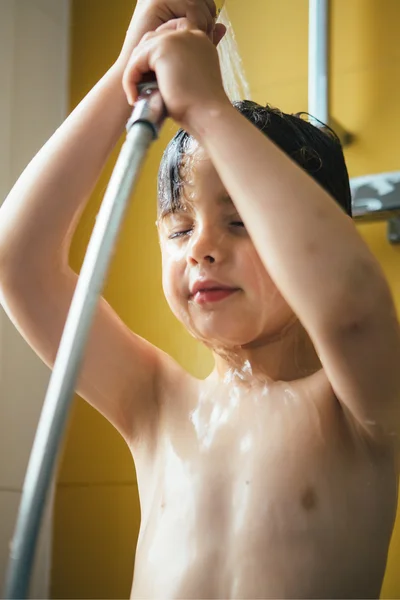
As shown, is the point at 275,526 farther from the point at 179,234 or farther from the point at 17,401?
the point at 17,401

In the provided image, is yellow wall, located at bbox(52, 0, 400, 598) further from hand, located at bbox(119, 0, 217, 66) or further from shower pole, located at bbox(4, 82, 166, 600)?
shower pole, located at bbox(4, 82, 166, 600)

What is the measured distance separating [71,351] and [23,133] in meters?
0.62

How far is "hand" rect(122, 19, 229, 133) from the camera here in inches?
22.0

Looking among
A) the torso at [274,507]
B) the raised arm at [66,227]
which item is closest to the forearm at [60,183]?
the raised arm at [66,227]

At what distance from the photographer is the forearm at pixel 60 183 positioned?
0.65 metres

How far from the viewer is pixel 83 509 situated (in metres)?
0.94

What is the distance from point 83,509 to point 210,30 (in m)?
0.58

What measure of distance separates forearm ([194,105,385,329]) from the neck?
0.49 feet

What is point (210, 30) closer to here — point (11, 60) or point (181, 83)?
point (181, 83)

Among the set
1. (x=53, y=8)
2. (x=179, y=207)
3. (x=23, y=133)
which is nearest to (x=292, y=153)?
(x=179, y=207)

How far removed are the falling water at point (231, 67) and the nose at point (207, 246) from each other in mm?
281

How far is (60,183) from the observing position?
65cm

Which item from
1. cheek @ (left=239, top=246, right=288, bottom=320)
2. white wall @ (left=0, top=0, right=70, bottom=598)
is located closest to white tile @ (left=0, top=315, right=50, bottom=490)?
white wall @ (left=0, top=0, right=70, bottom=598)

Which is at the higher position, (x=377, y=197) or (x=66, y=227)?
(x=377, y=197)
